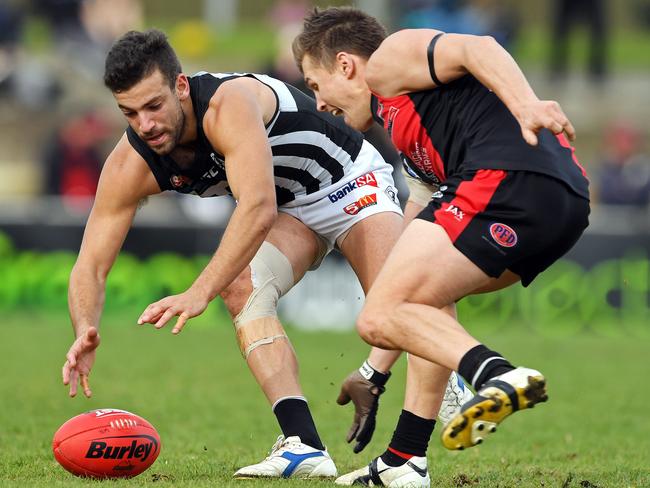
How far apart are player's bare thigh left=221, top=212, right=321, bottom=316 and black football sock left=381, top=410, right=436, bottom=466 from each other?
3.42 ft

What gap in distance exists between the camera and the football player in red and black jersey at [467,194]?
5070mm

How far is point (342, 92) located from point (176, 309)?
1.36 m

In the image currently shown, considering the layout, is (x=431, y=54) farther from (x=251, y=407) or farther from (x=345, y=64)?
(x=251, y=407)

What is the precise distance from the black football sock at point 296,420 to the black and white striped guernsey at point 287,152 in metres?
1.13

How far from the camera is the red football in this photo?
19.1 ft

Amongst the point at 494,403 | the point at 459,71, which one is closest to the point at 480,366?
the point at 494,403

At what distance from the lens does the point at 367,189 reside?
6805mm

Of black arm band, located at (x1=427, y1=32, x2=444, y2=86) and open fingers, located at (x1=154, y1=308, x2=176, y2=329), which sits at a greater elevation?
black arm band, located at (x1=427, y1=32, x2=444, y2=86)

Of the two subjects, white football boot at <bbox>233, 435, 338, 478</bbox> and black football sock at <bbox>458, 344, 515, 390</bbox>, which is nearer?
black football sock at <bbox>458, 344, 515, 390</bbox>

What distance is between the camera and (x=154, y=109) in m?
5.84

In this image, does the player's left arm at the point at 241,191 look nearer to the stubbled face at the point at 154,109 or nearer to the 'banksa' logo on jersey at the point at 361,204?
the stubbled face at the point at 154,109

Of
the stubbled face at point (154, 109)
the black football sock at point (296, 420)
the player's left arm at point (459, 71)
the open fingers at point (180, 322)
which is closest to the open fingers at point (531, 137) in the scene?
the player's left arm at point (459, 71)

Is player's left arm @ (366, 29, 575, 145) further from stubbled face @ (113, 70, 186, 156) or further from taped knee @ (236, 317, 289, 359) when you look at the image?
taped knee @ (236, 317, 289, 359)

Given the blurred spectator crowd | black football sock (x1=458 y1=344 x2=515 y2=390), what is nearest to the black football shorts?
black football sock (x1=458 y1=344 x2=515 y2=390)
